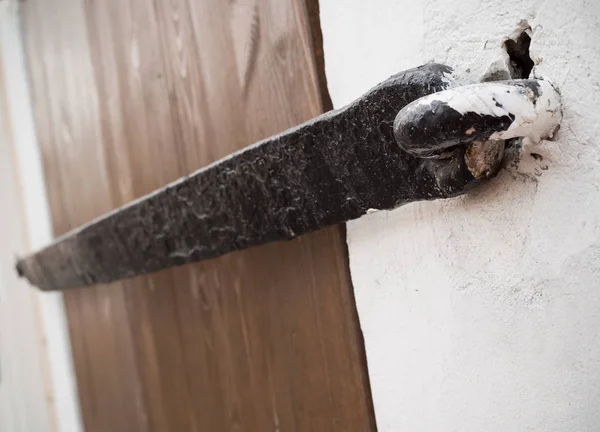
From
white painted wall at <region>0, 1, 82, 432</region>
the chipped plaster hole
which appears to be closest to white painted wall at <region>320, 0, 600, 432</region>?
the chipped plaster hole

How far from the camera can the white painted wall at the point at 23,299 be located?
1.11m

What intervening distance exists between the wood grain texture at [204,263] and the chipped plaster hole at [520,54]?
170 mm

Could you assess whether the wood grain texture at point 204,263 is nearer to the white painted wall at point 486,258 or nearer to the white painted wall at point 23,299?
the white painted wall at point 486,258

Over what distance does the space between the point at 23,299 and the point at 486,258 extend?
3.71 feet

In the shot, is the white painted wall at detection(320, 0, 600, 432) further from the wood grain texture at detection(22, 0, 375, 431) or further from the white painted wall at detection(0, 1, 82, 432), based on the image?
the white painted wall at detection(0, 1, 82, 432)

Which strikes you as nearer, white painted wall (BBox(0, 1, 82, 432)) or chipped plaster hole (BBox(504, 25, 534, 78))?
chipped plaster hole (BBox(504, 25, 534, 78))

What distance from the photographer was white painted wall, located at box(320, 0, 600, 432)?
0.30 meters

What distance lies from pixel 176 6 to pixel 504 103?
44cm

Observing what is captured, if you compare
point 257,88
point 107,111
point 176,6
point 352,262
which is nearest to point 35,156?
point 107,111

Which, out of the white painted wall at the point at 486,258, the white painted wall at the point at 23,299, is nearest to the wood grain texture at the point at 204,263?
the white painted wall at the point at 486,258

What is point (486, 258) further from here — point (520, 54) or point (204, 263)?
point (204, 263)

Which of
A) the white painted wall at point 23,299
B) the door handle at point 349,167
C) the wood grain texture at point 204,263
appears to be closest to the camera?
the door handle at point 349,167

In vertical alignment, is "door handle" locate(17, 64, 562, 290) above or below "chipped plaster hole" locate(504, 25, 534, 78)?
below

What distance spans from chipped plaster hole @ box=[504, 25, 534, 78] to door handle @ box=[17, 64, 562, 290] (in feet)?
0.09
